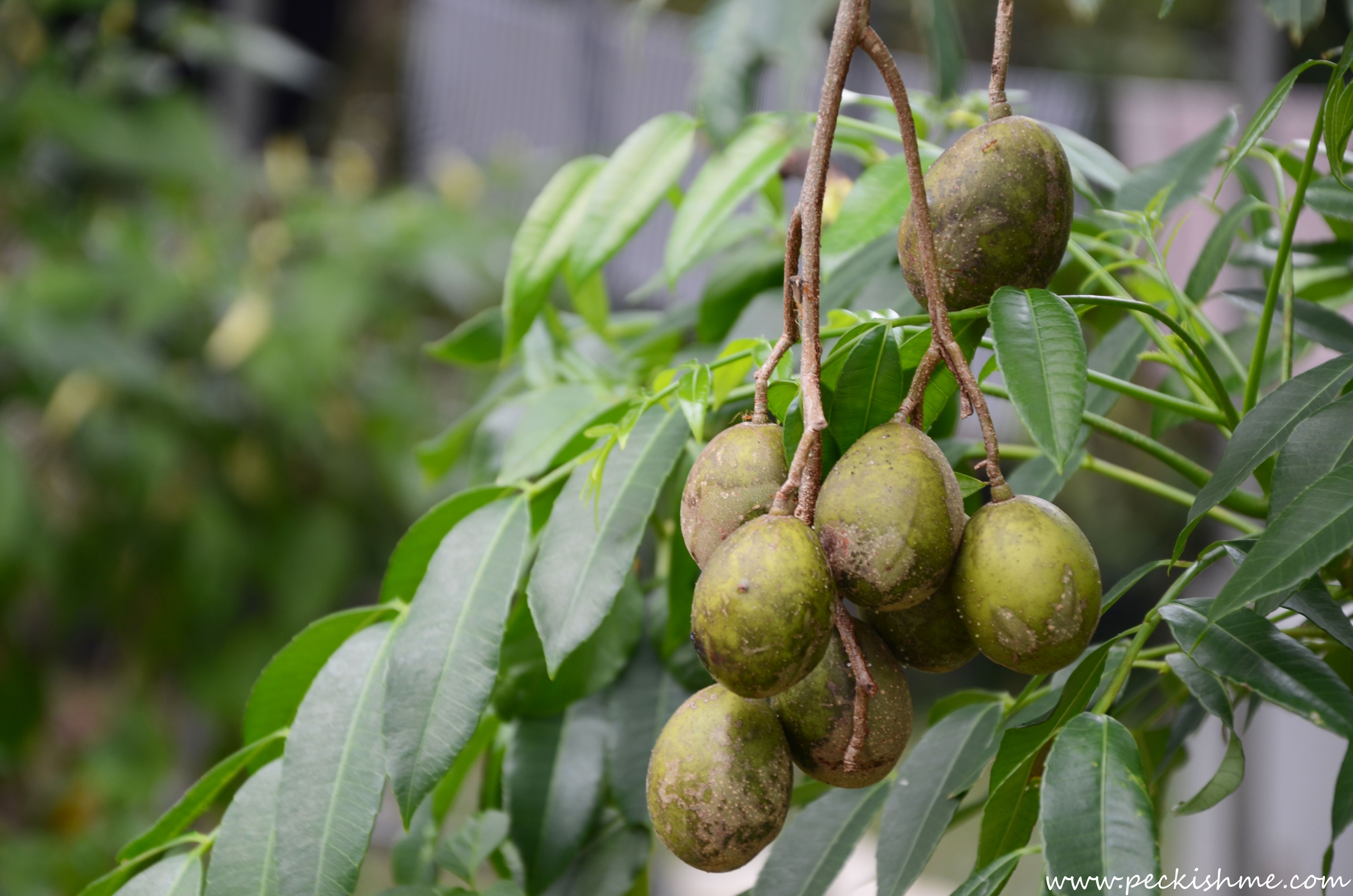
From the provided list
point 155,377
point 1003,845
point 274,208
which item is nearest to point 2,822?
point 155,377

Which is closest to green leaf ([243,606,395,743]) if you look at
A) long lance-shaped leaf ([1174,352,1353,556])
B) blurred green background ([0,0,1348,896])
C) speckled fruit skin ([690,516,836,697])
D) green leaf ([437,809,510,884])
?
green leaf ([437,809,510,884])

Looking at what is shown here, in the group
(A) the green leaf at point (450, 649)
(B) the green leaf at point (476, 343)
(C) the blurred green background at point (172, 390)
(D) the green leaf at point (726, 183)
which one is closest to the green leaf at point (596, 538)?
(A) the green leaf at point (450, 649)

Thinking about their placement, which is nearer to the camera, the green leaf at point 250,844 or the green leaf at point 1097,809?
the green leaf at point 1097,809

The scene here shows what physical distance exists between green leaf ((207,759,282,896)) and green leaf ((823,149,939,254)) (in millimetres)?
328

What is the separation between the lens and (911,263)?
0.32m

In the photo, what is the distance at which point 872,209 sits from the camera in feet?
1.59

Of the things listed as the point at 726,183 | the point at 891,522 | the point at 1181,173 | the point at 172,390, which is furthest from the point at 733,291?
the point at 172,390

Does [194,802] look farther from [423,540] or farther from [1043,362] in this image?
[1043,362]

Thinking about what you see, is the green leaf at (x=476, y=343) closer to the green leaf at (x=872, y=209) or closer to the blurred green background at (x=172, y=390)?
the green leaf at (x=872, y=209)

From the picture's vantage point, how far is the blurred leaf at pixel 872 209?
1.59 ft

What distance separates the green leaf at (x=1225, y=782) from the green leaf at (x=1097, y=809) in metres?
0.05

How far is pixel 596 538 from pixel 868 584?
0.14 metres

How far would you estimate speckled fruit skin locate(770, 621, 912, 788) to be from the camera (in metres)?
0.30

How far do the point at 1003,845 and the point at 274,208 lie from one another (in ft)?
5.61
